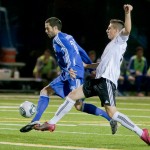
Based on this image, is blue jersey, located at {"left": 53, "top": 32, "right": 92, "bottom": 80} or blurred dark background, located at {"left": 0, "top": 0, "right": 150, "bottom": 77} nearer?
blue jersey, located at {"left": 53, "top": 32, "right": 92, "bottom": 80}

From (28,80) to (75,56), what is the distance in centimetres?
1539

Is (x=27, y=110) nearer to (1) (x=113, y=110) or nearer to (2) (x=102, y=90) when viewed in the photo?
(2) (x=102, y=90)

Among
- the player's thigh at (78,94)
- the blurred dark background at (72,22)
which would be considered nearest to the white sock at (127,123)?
the player's thigh at (78,94)

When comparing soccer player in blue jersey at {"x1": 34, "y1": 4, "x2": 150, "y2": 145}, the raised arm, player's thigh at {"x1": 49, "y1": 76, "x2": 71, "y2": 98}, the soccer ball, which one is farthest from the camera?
player's thigh at {"x1": 49, "y1": 76, "x2": 71, "y2": 98}

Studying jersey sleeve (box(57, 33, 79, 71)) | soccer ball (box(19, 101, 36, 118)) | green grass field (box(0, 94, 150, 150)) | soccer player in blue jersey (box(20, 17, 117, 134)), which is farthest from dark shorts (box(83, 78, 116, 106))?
soccer ball (box(19, 101, 36, 118))

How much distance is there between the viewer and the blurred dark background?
3406 centimetres

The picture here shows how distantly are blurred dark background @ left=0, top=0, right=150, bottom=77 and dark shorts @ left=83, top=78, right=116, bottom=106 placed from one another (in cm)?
1969

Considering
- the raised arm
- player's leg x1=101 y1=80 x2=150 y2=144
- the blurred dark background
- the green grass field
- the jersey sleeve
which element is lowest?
the blurred dark background

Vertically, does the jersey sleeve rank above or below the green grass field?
above

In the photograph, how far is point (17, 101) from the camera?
25688 mm

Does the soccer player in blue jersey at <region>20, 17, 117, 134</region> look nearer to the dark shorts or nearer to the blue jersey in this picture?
the blue jersey

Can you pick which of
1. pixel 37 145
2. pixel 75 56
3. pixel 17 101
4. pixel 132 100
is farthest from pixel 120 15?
pixel 37 145

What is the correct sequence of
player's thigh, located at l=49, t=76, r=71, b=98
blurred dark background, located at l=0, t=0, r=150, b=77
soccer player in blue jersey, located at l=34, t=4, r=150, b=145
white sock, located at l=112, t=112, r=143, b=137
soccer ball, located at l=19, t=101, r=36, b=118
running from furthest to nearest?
1. blurred dark background, located at l=0, t=0, r=150, b=77
2. player's thigh, located at l=49, t=76, r=71, b=98
3. soccer ball, located at l=19, t=101, r=36, b=118
4. soccer player in blue jersey, located at l=34, t=4, r=150, b=145
5. white sock, located at l=112, t=112, r=143, b=137

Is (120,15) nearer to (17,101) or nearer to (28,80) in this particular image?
(28,80)
